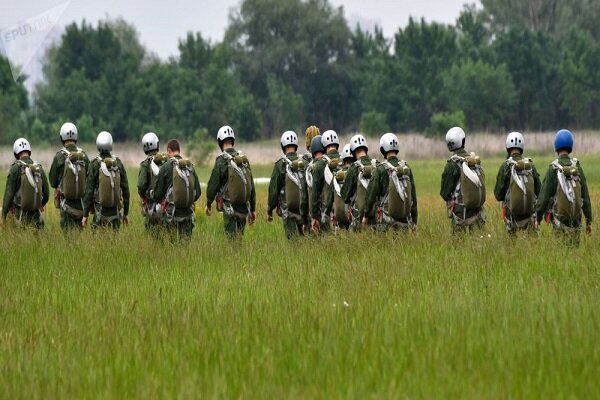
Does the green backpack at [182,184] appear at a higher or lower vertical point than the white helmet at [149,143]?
lower

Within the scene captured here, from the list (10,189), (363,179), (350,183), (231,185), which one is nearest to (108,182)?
(10,189)

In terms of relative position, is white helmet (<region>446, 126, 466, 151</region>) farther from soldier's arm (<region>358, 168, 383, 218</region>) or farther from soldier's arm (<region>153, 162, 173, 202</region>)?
soldier's arm (<region>153, 162, 173, 202</region>)

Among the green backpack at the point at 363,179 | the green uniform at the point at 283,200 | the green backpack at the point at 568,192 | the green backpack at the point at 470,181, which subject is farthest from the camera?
the green uniform at the point at 283,200

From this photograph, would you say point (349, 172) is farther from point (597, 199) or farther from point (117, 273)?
point (597, 199)

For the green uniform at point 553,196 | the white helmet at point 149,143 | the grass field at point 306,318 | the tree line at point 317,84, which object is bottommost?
the grass field at point 306,318

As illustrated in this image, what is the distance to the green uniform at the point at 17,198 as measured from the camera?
17.2 meters

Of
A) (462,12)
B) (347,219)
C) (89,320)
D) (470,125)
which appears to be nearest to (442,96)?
(470,125)

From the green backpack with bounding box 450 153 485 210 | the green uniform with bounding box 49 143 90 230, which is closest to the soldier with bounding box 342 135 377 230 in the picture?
the green backpack with bounding box 450 153 485 210

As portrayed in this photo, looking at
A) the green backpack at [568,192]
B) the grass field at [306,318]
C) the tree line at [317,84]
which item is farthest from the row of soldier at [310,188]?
the tree line at [317,84]

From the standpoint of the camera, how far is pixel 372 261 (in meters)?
12.5

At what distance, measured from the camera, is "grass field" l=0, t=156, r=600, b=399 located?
22.3 feet

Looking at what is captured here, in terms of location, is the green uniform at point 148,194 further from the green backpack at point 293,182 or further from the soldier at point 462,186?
the soldier at point 462,186

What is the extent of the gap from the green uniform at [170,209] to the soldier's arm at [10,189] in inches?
87.7

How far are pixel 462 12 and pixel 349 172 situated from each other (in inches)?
3585
